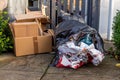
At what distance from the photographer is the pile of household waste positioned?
471 centimetres

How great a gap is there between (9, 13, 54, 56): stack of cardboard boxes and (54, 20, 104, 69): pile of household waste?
20.3 inches

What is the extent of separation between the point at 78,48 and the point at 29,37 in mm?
1169

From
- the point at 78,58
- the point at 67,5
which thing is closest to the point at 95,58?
the point at 78,58

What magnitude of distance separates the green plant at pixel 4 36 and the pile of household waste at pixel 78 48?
1070 millimetres

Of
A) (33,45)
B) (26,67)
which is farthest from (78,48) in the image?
(33,45)

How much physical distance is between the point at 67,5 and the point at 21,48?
1.78 metres

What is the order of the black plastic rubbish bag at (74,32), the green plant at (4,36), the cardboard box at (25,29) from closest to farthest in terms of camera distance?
the black plastic rubbish bag at (74,32) < the cardboard box at (25,29) < the green plant at (4,36)

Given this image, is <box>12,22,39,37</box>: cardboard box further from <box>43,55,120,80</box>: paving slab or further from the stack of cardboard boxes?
<box>43,55,120,80</box>: paving slab

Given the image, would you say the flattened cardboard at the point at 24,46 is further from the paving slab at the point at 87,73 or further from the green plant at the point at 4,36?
the paving slab at the point at 87,73

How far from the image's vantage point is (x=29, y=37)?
A: 5445 millimetres

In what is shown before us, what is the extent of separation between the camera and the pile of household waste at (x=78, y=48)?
15.4 ft

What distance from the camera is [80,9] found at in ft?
22.1

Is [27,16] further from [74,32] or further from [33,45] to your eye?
[74,32]

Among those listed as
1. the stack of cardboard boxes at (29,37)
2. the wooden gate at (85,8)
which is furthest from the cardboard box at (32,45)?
the wooden gate at (85,8)
